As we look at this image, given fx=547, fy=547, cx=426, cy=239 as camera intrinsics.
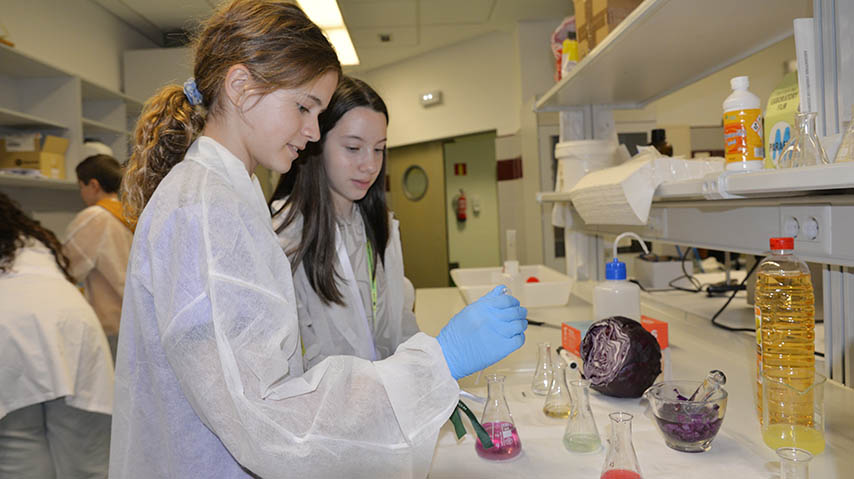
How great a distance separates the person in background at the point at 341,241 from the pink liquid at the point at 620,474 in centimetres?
65

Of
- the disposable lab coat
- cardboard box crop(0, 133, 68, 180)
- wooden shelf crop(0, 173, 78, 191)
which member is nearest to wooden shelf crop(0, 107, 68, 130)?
cardboard box crop(0, 133, 68, 180)

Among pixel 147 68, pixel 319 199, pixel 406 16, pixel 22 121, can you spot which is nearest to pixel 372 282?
pixel 319 199

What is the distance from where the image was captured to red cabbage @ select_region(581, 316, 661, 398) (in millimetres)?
1104

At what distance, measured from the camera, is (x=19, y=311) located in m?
1.82

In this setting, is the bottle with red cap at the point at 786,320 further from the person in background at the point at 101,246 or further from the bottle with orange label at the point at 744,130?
the person in background at the point at 101,246

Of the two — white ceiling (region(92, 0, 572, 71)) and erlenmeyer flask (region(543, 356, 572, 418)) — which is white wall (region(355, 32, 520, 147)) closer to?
white ceiling (region(92, 0, 572, 71))

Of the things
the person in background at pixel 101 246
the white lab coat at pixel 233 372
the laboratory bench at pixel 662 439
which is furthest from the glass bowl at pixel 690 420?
the person in background at pixel 101 246

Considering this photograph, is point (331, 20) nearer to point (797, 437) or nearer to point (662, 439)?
point (662, 439)

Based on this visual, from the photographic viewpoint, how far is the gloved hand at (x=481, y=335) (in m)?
0.83

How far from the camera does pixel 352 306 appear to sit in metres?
1.32

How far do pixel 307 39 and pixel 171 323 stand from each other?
0.48m

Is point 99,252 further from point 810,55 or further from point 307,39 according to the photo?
point 810,55

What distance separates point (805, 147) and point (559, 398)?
62 centimetres

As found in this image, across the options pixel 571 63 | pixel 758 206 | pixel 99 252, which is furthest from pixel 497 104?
pixel 758 206
